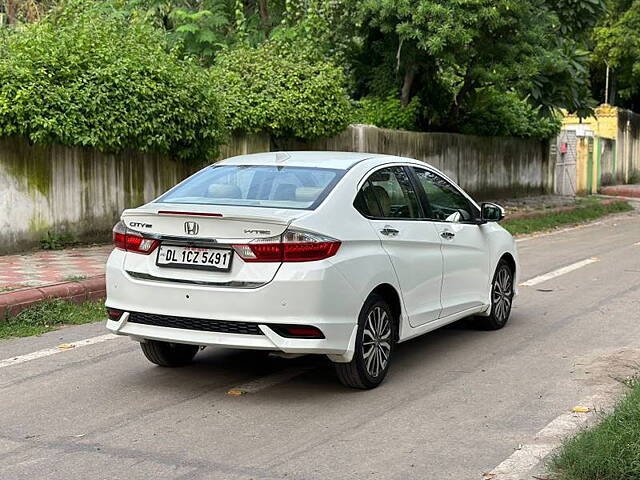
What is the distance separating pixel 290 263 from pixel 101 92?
7263 mm

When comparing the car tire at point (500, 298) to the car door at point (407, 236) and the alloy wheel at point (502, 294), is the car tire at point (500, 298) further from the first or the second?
the car door at point (407, 236)

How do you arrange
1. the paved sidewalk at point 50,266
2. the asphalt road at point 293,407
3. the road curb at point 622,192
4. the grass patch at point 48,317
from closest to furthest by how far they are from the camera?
the asphalt road at point 293,407
the grass patch at point 48,317
the paved sidewalk at point 50,266
the road curb at point 622,192

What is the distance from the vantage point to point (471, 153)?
75.5 feet

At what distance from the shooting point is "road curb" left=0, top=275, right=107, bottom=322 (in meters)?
8.61

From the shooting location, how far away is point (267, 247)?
19.3 ft

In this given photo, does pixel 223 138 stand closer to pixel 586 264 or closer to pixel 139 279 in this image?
pixel 586 264

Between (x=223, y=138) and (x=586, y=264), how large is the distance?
5.63m

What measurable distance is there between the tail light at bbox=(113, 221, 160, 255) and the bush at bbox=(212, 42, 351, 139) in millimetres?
8671

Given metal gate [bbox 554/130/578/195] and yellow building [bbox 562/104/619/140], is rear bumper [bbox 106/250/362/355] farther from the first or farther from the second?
yellow building [bbox 562/104/619/140]

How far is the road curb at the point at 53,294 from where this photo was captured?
8.61 meters

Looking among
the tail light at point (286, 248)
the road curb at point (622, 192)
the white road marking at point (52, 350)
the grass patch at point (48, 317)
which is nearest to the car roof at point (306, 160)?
the tail light at point (286, 248)

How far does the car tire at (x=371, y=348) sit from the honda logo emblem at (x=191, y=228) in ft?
3.87

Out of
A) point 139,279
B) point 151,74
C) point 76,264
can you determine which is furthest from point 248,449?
point 151,74

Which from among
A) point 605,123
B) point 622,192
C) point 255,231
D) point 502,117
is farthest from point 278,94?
point 605,123
